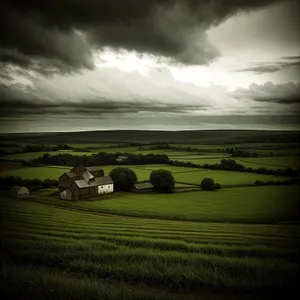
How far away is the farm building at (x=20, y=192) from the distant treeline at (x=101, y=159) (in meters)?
0.54

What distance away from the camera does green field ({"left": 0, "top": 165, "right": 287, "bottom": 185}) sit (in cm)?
511

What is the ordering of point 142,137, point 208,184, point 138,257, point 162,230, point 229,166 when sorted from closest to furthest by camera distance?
point 138,257, point 162,230, point 208,184, point 229,166, point 142,137

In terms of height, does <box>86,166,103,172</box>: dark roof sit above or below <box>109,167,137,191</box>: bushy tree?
above

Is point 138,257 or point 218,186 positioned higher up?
point 218,186

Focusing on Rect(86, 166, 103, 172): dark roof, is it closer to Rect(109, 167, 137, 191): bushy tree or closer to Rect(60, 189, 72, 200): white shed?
Rect(109, 167, 137, 191): bushy tree

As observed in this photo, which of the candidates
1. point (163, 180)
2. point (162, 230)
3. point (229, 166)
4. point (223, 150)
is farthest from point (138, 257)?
point (223, 150)

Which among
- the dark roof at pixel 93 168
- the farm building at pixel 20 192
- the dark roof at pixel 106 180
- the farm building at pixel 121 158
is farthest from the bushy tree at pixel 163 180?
the farm building at pixel 20 192

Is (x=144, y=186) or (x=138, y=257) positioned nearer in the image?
(x=138, y=257)

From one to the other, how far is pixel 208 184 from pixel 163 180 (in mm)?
725

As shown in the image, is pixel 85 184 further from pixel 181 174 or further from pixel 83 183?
pixel 181 174

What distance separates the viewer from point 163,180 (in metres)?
5.24

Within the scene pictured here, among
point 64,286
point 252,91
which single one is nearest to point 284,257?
point 252,91

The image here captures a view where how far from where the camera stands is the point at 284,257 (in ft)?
15.3

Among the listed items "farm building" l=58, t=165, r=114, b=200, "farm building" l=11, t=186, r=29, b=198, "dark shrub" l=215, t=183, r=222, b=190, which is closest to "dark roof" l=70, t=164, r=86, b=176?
"farm building" l=58, t=165, r=114, b=200
